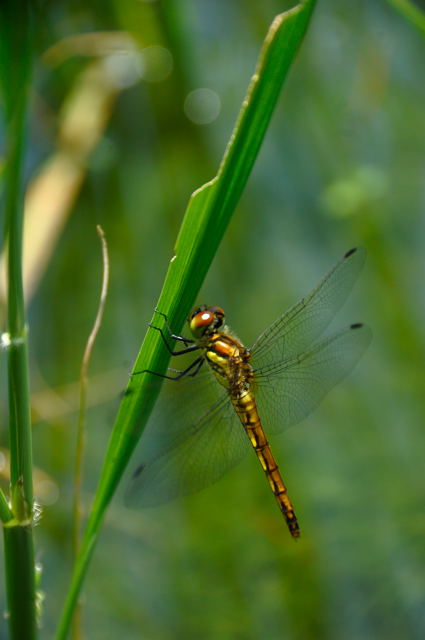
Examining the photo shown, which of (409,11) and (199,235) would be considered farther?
(409,11)

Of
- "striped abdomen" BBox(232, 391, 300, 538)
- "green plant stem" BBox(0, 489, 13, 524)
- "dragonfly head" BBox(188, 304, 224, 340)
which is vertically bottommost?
"green plant stem" BBox(0, 489, 13, 524)

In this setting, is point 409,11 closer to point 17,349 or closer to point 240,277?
point 17,349

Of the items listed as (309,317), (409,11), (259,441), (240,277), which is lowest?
(259,441)

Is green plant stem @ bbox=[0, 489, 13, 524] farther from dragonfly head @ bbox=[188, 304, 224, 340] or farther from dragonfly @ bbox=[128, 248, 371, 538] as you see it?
dragonfly head @ bbox=[188, 304, 224, 340]

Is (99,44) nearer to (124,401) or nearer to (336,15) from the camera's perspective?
(336,15)

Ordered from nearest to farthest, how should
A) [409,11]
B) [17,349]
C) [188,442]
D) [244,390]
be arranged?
[17,349] → [409,11] → [188,442] → [244,390]

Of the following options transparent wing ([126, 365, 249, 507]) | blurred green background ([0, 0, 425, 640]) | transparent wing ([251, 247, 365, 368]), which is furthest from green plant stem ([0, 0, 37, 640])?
blurred green background ([0, 0, 425, 640])

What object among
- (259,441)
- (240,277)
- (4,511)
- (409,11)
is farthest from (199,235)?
(240,277)

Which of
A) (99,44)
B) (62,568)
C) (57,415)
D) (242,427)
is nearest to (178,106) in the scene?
(99,44)
